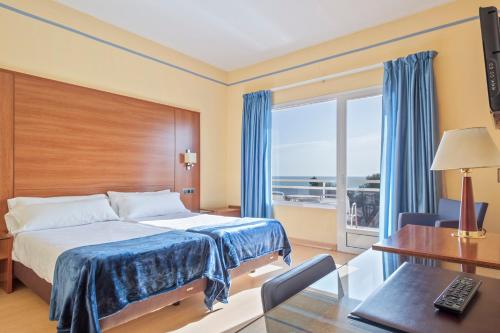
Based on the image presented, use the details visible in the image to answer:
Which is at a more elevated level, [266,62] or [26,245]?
[266,62]

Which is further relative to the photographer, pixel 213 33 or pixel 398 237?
pixel 213 33

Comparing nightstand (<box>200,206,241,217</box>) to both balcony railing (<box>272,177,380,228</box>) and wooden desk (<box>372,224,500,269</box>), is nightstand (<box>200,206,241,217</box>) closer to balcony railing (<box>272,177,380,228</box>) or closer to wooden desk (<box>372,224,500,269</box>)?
balcony railing (<box>272,177,380,228</box>)

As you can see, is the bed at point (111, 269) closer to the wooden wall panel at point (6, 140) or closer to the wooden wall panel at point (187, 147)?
the wooden wall panel at point (6, 140)

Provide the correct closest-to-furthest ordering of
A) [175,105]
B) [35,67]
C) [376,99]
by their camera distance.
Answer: [35,67] → [376,99] → [175,105]

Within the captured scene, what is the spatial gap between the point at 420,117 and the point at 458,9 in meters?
1.27

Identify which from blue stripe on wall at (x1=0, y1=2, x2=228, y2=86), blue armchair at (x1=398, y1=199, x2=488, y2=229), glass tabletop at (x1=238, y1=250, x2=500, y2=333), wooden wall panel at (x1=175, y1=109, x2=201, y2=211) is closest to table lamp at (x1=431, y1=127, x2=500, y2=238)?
glass tabletop at (x1=238, y1=250, x2=500, y2=333)

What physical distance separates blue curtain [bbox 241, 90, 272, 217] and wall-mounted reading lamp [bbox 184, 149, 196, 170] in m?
0.92

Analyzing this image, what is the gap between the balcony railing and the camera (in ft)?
13.3

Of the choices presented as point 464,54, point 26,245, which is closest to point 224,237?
point 26,245

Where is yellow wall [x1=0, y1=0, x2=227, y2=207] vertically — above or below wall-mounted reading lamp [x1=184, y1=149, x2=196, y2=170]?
above

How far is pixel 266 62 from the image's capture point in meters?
5.07

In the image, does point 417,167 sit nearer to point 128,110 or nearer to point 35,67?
point 128,110

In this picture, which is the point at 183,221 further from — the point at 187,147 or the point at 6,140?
the point at 6,140

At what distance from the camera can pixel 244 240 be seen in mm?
2904
